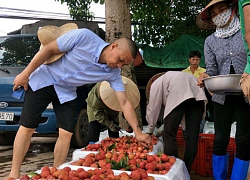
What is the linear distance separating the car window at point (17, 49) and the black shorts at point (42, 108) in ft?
9.45

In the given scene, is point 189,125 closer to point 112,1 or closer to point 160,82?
point 160,82

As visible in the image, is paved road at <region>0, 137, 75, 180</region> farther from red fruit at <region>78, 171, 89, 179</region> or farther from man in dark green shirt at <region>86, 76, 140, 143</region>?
red fruit at <region>78, 171, 89, 179</region>

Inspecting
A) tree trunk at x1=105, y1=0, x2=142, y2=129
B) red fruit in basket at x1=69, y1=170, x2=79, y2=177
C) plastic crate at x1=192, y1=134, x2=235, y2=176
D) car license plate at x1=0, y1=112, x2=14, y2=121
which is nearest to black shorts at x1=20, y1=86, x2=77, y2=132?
red fruit in basket at x1=69, y1=170, x2=79, y2=177

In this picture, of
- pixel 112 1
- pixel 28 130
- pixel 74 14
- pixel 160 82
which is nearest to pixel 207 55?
pixel 160 82

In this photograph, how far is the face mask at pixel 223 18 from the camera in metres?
2.82

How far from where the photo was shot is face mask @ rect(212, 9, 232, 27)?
282 centimetres

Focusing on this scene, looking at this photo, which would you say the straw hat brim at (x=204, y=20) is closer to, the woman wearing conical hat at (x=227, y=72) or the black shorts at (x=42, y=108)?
the woman wearing conical hat at (x=227, y=72)

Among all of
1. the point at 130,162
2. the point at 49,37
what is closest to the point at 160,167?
the point at 130,162

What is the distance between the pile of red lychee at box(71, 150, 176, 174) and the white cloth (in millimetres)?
704

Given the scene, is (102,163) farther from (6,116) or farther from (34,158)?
(6,116)

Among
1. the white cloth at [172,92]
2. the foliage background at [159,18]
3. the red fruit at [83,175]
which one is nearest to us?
the red fruit at [83,175]

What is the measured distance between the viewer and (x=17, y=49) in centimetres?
589

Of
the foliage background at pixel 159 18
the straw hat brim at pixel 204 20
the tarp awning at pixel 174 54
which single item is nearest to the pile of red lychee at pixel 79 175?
the straw hat brim at pixel 204 20

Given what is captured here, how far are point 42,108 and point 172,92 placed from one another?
1.32 m
